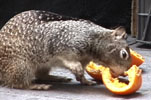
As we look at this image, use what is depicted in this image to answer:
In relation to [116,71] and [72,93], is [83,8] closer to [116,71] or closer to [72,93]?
[116,71]

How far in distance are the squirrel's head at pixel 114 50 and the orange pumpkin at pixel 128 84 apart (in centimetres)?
10

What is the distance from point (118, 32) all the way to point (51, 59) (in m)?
0.66

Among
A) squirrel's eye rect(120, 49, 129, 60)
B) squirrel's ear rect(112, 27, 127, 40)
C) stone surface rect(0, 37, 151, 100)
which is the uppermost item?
squirrel's ear rect(112, 27, 127, 40)

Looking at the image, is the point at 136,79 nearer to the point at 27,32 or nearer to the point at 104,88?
the point at 104,88

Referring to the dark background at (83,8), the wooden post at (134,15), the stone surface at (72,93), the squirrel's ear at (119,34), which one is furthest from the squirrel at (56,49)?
the dark background at (83,8)

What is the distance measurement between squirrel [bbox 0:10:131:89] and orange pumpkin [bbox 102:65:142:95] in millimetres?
129

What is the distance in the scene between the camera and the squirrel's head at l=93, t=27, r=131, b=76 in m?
3.68

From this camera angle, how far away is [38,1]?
7.51 meters

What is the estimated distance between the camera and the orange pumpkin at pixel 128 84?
346cm

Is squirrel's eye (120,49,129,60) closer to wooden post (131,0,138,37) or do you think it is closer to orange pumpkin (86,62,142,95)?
orange pumpkin (86,62,142,95)

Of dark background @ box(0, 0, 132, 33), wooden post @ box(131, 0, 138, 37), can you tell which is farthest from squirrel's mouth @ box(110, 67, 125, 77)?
dark background @ box(0, 0, 132, 33)

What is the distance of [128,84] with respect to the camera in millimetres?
3543

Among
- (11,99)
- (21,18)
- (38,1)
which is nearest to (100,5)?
(38,1)

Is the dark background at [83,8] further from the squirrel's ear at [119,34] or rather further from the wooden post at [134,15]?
the squirrel's ear at [119,34]
